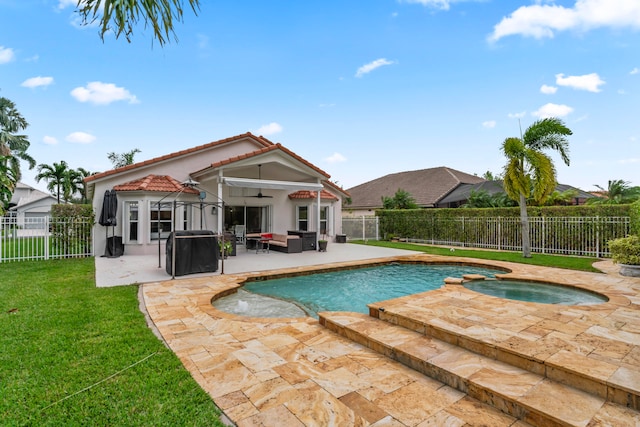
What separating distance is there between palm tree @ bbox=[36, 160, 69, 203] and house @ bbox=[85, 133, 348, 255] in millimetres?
22949

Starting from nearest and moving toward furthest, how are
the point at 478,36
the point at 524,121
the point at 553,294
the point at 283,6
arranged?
1. the point at 553,294
2. the point at 283,6
3. the point at 478,36
4. the point at 524,121

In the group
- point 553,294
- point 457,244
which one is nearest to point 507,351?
point 553,294

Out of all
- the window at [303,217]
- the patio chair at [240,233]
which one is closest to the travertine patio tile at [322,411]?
the patio chair at [240,233]

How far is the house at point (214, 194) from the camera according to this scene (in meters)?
14.6

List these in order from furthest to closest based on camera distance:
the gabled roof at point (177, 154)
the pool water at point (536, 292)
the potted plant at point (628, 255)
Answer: the gabled roof at point (177, 154) → the potted plant at point (628, 255) → the pool water at point (536, 292)

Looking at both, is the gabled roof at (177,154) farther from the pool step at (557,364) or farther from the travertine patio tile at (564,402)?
the travertine patio tile at (564,402)

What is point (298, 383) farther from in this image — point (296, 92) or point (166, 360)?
point (296, 92)

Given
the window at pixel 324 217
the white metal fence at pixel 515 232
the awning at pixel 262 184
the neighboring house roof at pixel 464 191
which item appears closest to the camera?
the awning at pixel 262 184

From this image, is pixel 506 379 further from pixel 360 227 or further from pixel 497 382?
pixel 360 227

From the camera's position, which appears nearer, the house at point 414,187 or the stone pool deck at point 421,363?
the stone pool deck at point 421,363

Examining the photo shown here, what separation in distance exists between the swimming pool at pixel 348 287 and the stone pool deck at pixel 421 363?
1427 mm

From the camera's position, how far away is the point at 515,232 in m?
17.2

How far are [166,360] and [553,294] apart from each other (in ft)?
30.0

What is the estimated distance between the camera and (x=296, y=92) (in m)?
19.5
